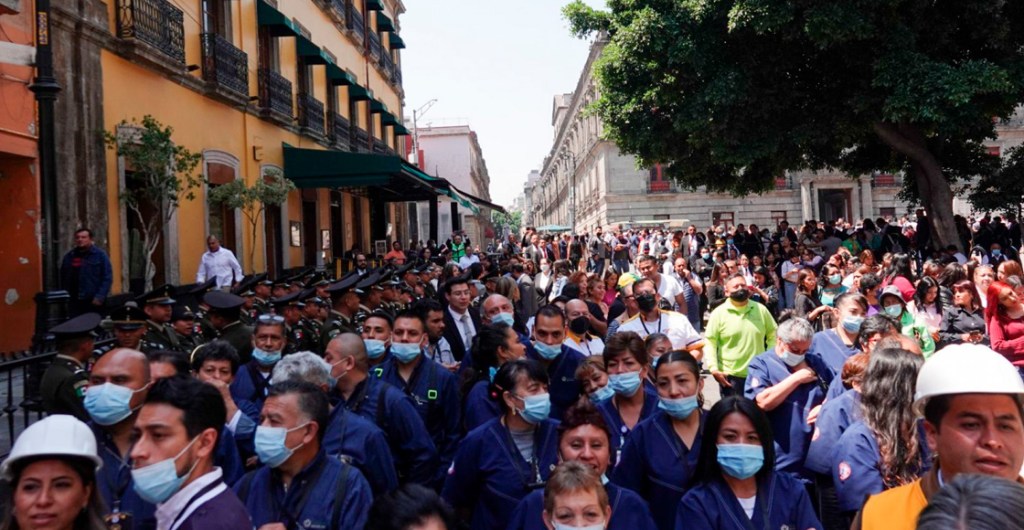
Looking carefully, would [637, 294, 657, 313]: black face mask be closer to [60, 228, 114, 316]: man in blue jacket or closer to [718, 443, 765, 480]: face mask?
[718, 443, 765, 480]: face mask

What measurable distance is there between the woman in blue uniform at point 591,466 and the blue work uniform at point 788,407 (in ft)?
4.10

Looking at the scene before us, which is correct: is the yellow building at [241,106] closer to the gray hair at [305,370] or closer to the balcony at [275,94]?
the balcony at [275,94]

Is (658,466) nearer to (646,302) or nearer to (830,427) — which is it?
(830,427)

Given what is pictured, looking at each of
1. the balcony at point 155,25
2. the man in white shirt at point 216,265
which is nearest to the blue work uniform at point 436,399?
the man in white shirt at point 216,265

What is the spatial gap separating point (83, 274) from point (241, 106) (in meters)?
7.96

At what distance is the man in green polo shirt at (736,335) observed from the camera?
7.30 m

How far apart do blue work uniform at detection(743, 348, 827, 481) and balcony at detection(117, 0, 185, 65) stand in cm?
1099

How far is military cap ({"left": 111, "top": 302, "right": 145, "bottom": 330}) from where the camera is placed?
6677 mm

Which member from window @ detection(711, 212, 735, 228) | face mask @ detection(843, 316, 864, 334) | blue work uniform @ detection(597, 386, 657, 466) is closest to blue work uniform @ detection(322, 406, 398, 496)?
blue work uniform @ detection(597, 386, 657, 466)

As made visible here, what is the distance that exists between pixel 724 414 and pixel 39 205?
10.4 metres

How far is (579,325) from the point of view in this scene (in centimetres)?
747

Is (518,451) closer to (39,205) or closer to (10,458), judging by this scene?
(10,458)

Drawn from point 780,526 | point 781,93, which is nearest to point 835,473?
point 780,526

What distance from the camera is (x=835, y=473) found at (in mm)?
4066
